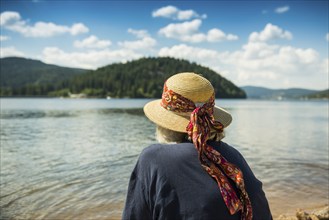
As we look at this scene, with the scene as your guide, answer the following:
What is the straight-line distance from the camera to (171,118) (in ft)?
9.95

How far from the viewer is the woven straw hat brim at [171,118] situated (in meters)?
2.98

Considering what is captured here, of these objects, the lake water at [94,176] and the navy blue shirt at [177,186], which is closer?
the navy blue shirt at [177,186]

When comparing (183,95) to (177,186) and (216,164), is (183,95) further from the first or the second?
(177,186)

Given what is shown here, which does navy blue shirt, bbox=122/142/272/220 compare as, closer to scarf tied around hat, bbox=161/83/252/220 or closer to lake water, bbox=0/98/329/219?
scarf tied around hat, bbox=161/83/252/220

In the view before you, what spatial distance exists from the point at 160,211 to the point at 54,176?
1288cm

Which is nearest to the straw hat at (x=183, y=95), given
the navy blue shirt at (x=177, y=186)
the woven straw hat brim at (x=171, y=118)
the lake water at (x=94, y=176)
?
the woven straw hat brim at (x=171, y=118)

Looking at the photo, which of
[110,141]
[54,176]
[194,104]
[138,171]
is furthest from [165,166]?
[110,141]

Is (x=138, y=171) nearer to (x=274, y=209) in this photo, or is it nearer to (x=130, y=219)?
(x=130, y=219)

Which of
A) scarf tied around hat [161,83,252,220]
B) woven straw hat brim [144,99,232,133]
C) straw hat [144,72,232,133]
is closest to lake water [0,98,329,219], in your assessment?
woven straw hat brim [144,99,232,133]

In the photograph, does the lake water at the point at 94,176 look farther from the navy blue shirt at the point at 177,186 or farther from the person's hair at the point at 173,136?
the navy blue shirt at the point at 177,186

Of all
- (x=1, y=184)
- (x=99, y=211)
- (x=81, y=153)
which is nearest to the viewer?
(x=99, y=211)

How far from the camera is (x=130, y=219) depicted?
9.27ft

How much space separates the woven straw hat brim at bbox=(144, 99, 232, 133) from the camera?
9.78 feet

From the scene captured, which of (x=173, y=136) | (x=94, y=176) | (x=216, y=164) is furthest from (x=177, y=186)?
(x=94, y=176)
